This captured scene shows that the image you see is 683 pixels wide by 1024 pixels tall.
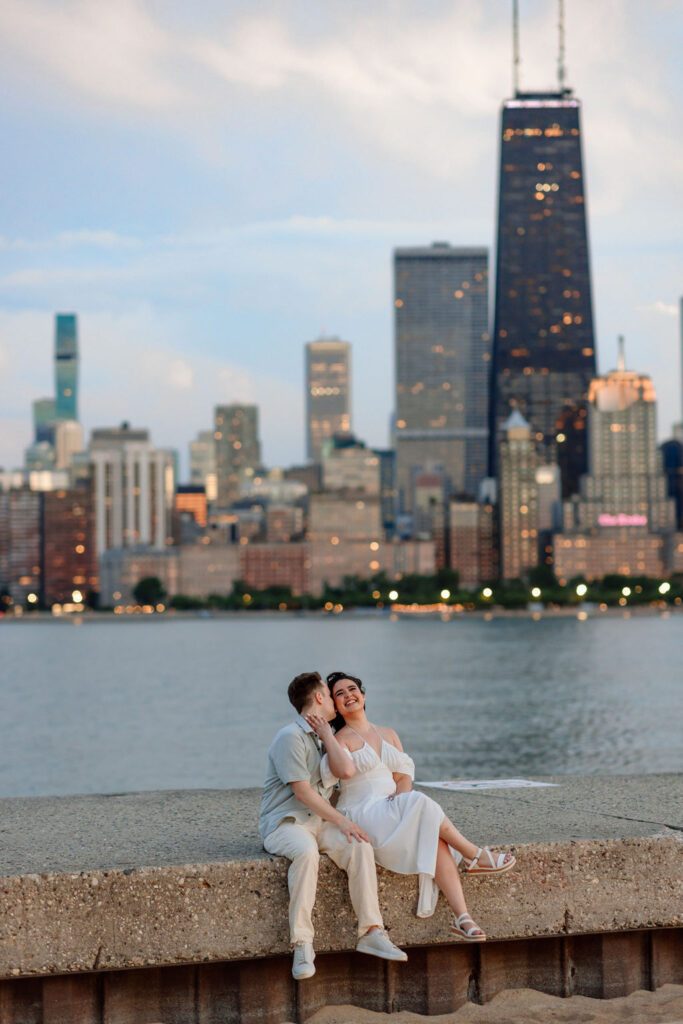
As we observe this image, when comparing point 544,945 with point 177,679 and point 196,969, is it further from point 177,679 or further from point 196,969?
point 177,679

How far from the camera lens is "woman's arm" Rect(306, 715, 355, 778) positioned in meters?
8.16

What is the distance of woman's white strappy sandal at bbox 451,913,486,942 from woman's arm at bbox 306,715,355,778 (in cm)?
103

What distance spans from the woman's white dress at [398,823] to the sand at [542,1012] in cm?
68

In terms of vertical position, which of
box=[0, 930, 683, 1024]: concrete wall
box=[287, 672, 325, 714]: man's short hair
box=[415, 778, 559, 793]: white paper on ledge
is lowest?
box=[0, 930, 683, 1024]: concrete wall

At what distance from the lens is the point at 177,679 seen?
261ft

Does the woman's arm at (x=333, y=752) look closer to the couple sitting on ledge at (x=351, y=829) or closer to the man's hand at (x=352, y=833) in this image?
the couple sitting on ledge at (x=351, y=829)

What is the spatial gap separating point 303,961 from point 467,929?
37.5 inches

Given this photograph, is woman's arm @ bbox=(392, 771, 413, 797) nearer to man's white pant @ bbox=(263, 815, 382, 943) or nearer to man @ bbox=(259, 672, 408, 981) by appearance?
man @ bbox=(259, 672, 408, 981)

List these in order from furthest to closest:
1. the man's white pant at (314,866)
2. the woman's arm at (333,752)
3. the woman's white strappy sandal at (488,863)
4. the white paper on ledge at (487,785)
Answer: the white paper on ledge at (487,785)
the woman's arm at (333,752)
the woman's white strappy sandal at (488,863)
the man's white pant at (314,866)

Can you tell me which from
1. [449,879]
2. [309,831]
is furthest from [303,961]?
[449,879]

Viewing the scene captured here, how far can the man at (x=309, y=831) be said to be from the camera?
7.68 meters

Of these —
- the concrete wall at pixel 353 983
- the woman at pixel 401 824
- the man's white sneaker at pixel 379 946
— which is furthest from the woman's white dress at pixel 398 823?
the concrete wall at pixel 353 983

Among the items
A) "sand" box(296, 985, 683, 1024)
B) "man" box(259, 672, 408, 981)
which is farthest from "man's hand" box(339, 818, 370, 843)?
"sand" box(296, 985, 683, 1024)

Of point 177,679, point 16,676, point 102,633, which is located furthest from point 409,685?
point 102,633
